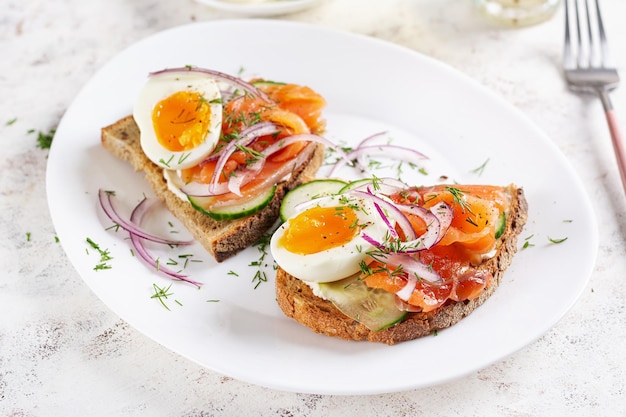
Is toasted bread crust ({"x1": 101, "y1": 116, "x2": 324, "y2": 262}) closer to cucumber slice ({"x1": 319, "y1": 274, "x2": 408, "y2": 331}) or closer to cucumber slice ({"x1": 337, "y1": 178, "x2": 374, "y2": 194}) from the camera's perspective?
cucumber slice ({"x1": 337, "y1": 178, "x2": 374, "y2": 194})

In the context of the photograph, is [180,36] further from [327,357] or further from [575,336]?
[575,336]

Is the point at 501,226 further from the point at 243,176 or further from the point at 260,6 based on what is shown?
the point at 260,6

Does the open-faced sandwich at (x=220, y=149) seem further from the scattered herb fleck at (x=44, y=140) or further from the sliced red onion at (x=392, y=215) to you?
the sliced red onion at (x=392, y=215)

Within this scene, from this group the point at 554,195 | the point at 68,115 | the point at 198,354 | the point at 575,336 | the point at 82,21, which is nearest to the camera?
the point at 198,354

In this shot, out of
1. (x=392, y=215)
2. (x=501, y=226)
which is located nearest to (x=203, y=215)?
(x=392, y=215)

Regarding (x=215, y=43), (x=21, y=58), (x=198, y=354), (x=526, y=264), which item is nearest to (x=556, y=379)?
(x=526, y=264)
